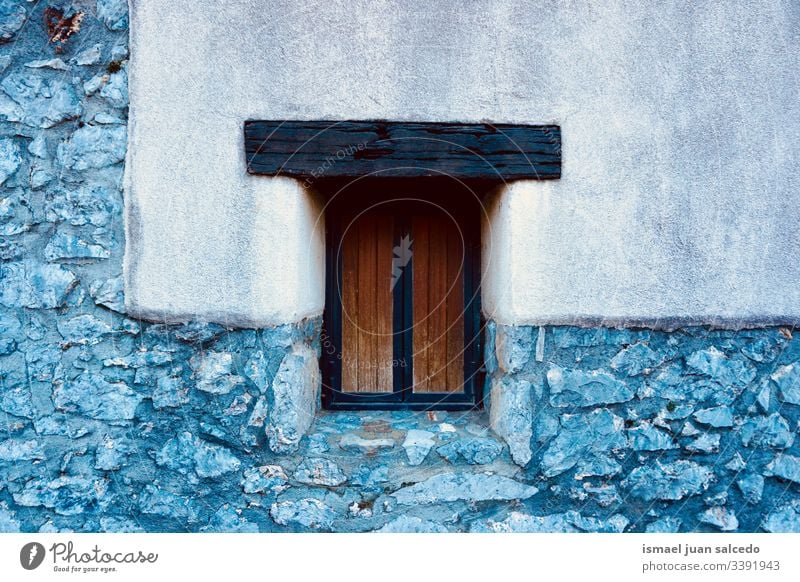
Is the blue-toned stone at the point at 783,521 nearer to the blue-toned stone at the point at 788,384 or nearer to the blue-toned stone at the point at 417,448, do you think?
the blue-toned stone at the point at 788,384

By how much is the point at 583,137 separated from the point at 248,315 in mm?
1446

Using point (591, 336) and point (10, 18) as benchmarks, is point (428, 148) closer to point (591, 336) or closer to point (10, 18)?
point (591, 336)

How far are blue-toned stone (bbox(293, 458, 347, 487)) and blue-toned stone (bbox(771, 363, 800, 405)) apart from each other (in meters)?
1.72

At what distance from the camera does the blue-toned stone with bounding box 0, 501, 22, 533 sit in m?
1.99

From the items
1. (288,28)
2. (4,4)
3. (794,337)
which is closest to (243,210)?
(288,28)

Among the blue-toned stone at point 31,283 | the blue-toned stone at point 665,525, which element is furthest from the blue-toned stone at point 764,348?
the blue-toned stone at point 31,283

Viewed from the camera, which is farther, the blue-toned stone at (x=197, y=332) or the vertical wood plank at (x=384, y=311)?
the vertical wood plank at (x=384, y=311)

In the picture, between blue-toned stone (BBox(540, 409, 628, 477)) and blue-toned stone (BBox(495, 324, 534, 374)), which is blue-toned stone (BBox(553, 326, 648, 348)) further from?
blue-toned stone (BBox(540, 409, 628, 477))

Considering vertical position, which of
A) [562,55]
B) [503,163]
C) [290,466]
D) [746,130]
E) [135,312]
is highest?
[562,55]

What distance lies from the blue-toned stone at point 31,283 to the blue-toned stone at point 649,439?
2218 mm

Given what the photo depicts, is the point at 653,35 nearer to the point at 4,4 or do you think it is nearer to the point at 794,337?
the point at 794,337

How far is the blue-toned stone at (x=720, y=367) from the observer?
204cm

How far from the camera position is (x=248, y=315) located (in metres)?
1.99

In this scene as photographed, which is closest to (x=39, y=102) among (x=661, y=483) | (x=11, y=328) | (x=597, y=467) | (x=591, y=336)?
(x=11, y=328)
